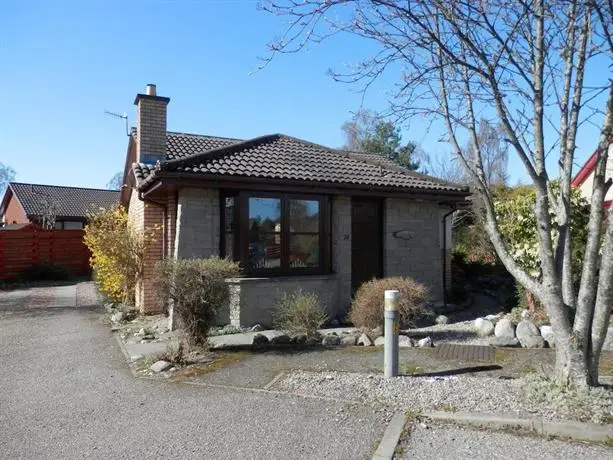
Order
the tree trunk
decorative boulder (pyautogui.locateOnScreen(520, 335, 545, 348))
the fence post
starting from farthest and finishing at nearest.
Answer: decorative boulder (pyautogui.locateOnScreen(520, 335, 545, 348))
the fence post
the tree trunk

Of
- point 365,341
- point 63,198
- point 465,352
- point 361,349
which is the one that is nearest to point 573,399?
point 465,352

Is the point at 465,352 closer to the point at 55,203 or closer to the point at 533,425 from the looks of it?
the point at 533,425

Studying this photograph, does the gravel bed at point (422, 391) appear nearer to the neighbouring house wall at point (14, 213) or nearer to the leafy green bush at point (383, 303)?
the leafy green bush at point (383, 303)

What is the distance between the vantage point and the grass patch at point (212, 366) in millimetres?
6102

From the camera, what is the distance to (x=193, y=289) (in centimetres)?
687

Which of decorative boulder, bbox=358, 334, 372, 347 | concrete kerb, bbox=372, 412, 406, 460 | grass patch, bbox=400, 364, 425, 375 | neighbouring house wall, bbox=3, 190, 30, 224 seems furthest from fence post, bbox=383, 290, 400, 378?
neighbouring house wall, bbox=3, 190, 30, 224

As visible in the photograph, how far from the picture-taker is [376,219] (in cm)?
1120

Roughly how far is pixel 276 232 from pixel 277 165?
1.49m

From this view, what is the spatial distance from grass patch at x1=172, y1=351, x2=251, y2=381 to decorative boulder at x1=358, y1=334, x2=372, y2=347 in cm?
175

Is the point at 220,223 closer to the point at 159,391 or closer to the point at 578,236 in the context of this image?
the point at 159,391

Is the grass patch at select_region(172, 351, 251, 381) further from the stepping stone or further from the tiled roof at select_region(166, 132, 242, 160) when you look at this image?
the tiled roof at select_region(166, 132, 242, 160)

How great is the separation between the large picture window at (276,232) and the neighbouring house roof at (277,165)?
522 mm

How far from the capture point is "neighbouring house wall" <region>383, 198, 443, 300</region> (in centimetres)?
1102

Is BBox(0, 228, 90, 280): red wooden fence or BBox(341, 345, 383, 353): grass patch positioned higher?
BBox(0, 228, 90, 280): red wooden fence
